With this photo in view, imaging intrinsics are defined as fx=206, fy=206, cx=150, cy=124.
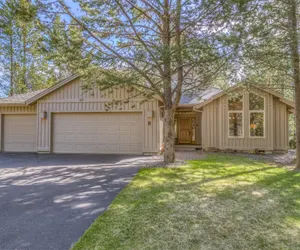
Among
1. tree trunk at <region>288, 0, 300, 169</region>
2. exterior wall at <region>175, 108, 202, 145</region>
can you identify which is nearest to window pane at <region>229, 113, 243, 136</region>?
exterior wall at <region>175, 108, 202, 145</region>

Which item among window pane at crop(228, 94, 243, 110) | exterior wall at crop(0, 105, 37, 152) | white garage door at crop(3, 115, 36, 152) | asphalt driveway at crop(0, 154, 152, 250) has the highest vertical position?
window pane at crop(228, 94, 243, 110)

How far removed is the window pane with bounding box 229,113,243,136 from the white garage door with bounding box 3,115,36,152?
10724 millimetres

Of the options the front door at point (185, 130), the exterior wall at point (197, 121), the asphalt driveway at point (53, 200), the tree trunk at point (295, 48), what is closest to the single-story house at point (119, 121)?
the exterior wall at point (197, 121)

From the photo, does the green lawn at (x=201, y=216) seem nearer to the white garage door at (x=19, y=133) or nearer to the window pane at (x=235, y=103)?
the window pane at (x=235, y=103)

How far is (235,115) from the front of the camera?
1127cm

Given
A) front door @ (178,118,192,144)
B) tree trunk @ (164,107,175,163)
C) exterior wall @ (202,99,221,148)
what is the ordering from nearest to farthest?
tree trunk @ (164,107,175,163) → exterior wall @ (202,99,221,148) → front door @ (178,118,192,144)

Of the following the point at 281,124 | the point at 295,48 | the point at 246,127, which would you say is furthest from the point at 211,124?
the point at 295,48

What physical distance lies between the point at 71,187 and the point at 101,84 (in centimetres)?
340

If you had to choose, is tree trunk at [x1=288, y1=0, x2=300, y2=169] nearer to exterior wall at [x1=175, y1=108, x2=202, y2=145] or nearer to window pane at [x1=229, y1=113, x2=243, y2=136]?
window pane at [x1=229, y1=113, x2=243, y2=136]

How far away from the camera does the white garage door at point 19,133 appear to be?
11.1m

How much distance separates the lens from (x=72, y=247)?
249cm

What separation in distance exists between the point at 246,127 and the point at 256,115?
0.82m

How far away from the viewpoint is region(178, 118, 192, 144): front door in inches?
571

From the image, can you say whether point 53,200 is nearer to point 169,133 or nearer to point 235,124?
point 169,133
